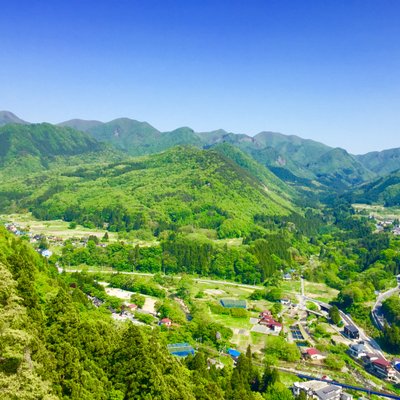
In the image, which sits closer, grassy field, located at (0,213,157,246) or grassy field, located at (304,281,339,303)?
grassy field, located at (304,281,339,303)

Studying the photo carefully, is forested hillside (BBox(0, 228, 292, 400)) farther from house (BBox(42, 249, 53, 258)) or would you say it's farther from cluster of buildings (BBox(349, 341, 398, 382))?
house (BBox(42, 249, 53, 258))

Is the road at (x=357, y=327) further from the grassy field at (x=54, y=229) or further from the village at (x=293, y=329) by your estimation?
the grassy field at (x=54, y=229)

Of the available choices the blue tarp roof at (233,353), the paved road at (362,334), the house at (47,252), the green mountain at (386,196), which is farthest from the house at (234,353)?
the green mountain at (386,196)

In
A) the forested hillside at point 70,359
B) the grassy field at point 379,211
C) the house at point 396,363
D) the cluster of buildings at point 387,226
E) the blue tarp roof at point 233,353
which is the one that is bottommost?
the house at point 396,363

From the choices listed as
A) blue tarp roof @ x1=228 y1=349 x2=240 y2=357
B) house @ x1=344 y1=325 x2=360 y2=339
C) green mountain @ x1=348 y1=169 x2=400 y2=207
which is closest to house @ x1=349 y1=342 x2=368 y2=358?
house @ x1=344 y1=325 x2=360 y2=339

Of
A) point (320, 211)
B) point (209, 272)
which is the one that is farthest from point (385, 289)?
point (320, 211)

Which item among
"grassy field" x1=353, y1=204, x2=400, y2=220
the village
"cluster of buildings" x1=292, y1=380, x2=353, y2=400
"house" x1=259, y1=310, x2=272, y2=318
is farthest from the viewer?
"grassy field" x1=353, y1=204, x2=400, y2=220

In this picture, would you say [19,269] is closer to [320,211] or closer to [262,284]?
[262,284]
